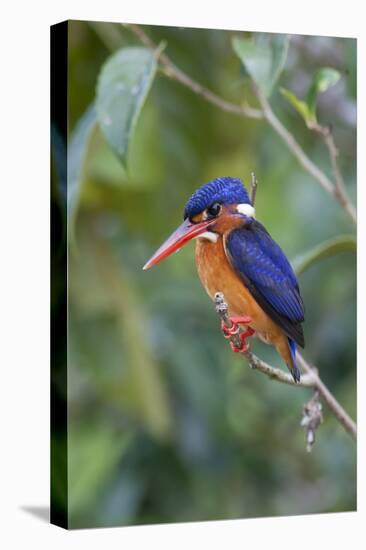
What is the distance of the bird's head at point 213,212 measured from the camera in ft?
17.0

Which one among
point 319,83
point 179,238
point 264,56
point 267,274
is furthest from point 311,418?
point 264,56

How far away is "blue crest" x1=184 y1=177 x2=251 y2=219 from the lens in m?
5.23

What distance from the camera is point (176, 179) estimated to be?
544cm

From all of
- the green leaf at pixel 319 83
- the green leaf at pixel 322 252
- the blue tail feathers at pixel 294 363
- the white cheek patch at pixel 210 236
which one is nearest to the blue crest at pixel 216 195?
the white cheek patch at pixel 210 236

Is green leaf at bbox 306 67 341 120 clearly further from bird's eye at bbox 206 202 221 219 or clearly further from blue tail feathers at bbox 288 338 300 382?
blue tail feathers at bbox 288 338 300 382

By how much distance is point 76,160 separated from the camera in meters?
5.09

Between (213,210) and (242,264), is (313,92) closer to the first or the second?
(213,210)

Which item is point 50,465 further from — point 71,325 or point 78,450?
point 71,325

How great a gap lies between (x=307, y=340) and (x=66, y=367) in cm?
109

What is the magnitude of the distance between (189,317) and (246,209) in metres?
0.59

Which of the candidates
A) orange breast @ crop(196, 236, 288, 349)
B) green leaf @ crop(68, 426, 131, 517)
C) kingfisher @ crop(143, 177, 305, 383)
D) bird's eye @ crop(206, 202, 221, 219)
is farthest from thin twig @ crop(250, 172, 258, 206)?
green leaf @ crop(68, 426, 131, 517)

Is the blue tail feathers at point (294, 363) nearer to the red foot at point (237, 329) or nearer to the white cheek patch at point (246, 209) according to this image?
the red foot at point (237, 329)

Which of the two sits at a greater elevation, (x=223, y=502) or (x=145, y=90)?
(x=145, y=90)

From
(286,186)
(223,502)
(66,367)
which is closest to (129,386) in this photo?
(66,367)
